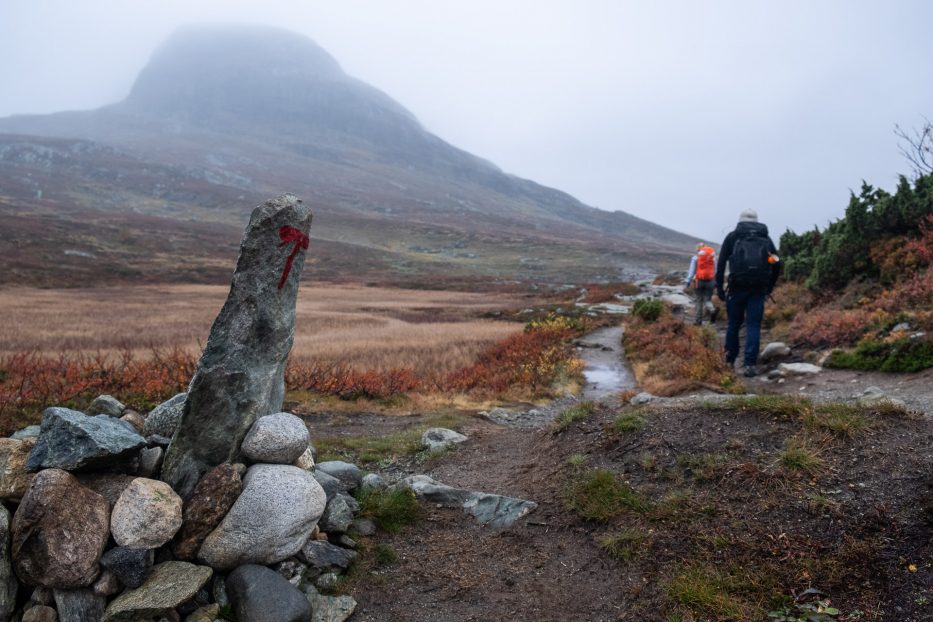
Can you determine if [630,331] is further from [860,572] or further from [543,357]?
[860,572]

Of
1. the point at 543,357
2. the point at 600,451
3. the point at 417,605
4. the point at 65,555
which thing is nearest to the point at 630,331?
the point at 543,357

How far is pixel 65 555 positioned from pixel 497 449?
17.5ft

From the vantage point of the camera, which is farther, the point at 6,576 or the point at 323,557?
the point at 323,557

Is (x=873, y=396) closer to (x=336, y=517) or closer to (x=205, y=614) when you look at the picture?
(x=336, y=517)

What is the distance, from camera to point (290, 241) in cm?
561

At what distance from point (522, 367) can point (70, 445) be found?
11171 mm

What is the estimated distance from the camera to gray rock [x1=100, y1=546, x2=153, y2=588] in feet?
13.7

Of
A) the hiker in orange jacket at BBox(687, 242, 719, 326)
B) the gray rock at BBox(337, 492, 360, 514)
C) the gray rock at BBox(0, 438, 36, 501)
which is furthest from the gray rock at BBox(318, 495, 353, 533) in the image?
the hiker in orange jacket at BBox(687, 242, 719, 326)

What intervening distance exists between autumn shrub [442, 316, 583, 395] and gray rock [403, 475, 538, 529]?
6600 millimetres

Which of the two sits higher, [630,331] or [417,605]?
[630,331]

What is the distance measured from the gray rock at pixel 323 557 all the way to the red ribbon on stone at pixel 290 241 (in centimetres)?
250

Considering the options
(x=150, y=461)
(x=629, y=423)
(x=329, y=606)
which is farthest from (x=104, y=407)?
(x=629, y=423)

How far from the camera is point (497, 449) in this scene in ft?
26.9

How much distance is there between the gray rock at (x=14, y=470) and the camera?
4.39m
